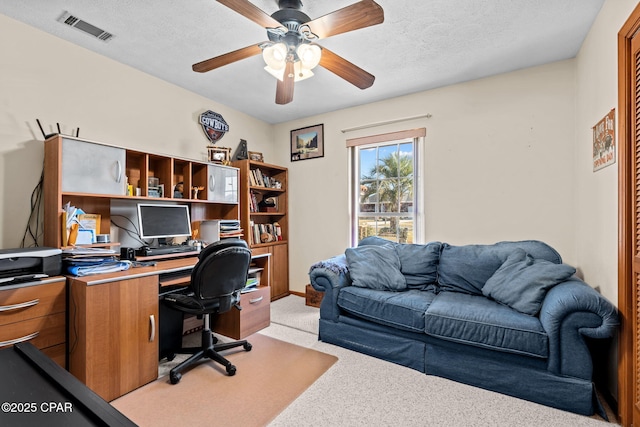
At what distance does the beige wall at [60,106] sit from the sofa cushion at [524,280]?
10.9 ft

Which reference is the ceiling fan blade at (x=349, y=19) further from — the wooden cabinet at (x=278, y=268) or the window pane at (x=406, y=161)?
the wooden cabinet at (x=278, y=268)

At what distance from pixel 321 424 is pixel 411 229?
237 cm

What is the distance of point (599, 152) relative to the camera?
211 cm

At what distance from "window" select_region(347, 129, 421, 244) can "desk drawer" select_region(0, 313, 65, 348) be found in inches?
115

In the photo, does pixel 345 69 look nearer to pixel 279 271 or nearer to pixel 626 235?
pixel 626 235

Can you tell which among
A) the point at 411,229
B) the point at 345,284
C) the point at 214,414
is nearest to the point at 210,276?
the point at 214,414

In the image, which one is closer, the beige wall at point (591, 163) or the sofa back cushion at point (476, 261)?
the beige wall at point (591, 163)

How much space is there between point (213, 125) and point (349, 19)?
8.05 ft

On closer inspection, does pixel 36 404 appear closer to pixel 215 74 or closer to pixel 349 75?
pixel 349 75

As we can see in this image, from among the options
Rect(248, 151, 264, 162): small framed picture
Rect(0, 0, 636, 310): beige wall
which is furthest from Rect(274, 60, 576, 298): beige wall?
Rect(248, 151, 264, 162): small framed picture

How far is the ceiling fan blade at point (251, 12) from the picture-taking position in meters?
1.53

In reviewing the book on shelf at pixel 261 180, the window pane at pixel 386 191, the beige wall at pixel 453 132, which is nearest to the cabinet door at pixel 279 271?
the beige wall at pixel 453 132

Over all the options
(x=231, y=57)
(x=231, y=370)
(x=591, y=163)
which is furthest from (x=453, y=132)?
(x=231, y=370)

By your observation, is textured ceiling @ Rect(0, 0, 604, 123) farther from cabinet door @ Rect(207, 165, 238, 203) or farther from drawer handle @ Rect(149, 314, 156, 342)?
drawer handle @ Rect(149, 314, 156, 342)
